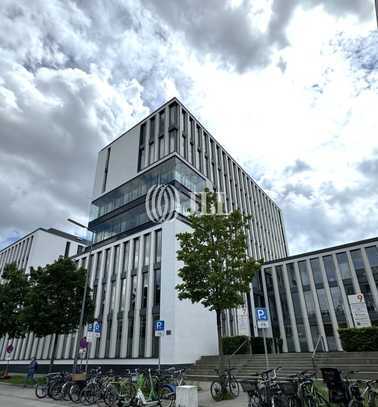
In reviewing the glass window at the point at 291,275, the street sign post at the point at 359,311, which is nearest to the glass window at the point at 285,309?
the glass window at the point at 291,275

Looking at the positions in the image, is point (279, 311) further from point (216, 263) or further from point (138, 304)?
point (216, 263)

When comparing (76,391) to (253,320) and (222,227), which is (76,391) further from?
(253,320)

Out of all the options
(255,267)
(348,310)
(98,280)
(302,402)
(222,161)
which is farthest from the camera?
(222,161)

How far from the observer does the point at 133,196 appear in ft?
108

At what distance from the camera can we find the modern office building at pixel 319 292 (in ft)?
91.4

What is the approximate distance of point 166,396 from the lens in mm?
10398

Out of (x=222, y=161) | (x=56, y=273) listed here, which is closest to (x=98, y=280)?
(x=56, y=273)

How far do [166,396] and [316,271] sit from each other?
24918 mm

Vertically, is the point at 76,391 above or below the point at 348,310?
below

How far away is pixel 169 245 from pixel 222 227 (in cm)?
1165

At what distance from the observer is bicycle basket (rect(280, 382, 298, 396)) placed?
319 inches

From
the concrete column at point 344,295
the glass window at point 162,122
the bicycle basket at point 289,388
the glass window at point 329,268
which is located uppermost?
the glass window at point 162,122

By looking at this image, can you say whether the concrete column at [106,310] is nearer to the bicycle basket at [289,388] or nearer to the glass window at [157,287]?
the glass window at [157,287]

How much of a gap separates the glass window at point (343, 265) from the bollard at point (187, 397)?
25.0 metres
